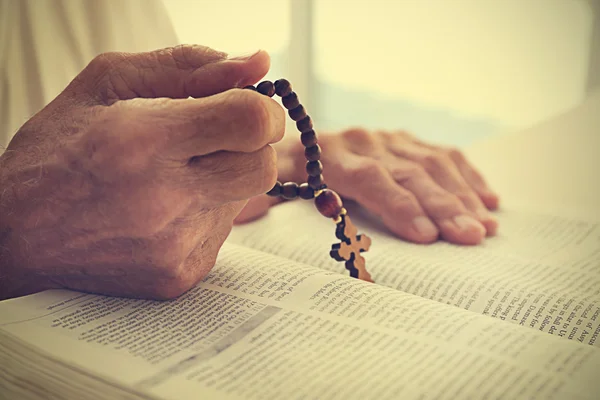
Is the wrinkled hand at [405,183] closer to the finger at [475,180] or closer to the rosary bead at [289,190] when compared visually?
the finger at [475,180]

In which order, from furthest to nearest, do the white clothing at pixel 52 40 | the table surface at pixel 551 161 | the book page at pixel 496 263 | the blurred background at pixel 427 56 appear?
the blurred background at pixel 427 56, the table surface at pixel 551 161, the white clothing at pixel 52 40, the book page at pixel 496 263

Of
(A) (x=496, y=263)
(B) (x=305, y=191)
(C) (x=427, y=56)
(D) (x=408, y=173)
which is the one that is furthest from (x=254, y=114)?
(C) (x=427, y=56)

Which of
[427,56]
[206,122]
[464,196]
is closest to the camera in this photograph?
[206,122]

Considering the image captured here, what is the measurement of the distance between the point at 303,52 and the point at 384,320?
1.81m

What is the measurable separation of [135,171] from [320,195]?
0.31 meters

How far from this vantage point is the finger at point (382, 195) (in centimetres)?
98

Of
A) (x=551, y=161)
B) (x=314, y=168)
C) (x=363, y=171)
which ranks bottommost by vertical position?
(x=551, y=161)

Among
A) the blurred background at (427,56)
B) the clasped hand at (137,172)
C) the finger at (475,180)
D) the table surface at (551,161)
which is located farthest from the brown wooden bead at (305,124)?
the blurred background at (427,56)

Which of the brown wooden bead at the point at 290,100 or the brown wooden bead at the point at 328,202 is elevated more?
the brown wooden bead at the point at 290,100

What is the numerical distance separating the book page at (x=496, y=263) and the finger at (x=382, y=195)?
24 millimetres

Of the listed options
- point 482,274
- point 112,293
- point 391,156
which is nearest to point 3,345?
point 112,293

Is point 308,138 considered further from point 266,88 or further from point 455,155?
point 455,155

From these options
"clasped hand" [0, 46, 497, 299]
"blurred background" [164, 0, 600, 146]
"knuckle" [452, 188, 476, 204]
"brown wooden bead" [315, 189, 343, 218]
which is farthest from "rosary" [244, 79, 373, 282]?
"blurred background" [164, 0, 600, 146]

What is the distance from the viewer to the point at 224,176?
582 millimetres
